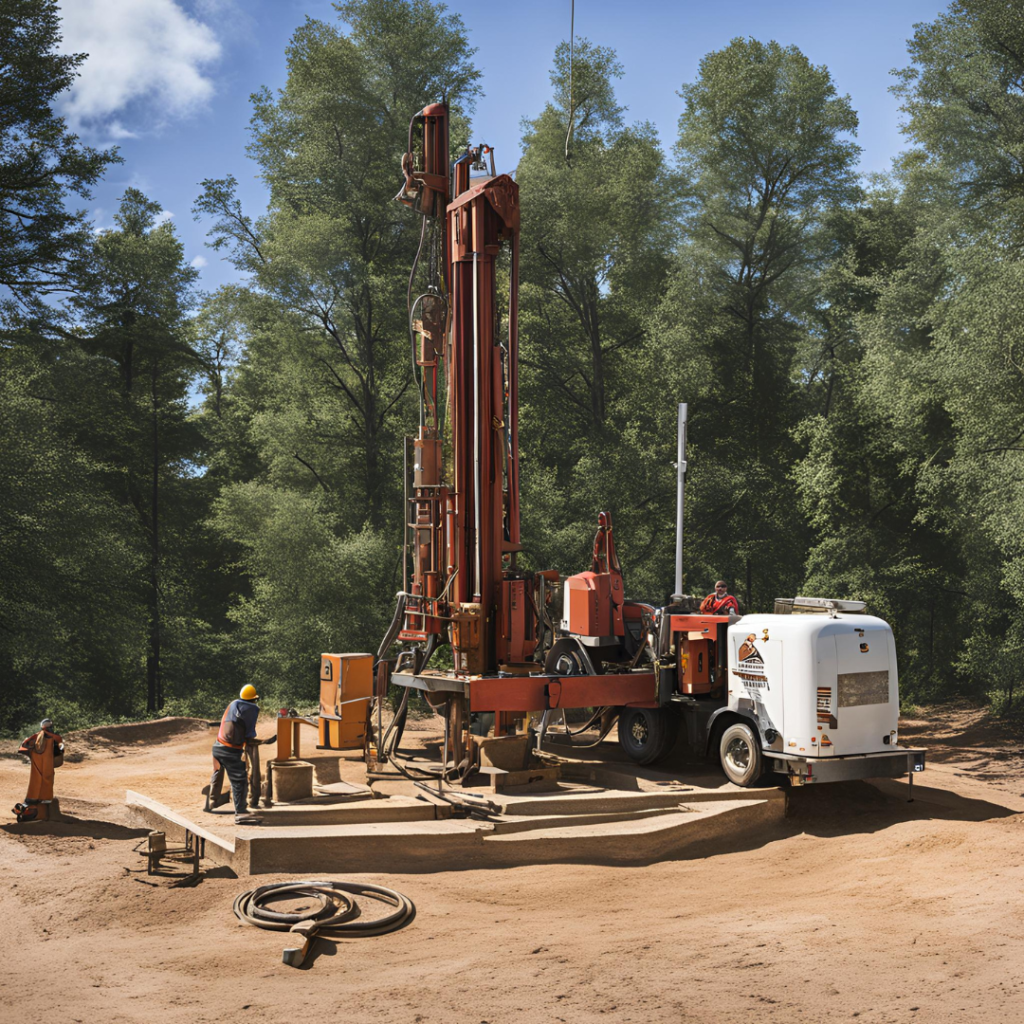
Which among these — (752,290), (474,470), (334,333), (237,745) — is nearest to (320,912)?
(237,745)

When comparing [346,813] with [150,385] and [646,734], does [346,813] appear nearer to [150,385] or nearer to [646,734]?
[646,734]

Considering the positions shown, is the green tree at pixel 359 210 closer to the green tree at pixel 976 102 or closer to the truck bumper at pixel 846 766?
the green tree at pixel 976 102

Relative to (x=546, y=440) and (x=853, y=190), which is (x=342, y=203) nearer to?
(x=546, y=440)

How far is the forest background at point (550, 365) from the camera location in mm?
25516

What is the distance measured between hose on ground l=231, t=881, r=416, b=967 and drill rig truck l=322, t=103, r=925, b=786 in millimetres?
4172

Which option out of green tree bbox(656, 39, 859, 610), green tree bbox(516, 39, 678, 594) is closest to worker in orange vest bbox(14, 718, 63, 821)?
green tree bbox(516, 39, 678, 594)

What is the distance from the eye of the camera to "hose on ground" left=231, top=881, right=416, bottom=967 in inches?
332

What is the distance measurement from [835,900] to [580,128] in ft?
99.6

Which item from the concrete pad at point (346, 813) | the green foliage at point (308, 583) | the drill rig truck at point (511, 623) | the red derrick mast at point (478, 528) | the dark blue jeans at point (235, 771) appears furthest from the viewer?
the green foliage at point (308, 583)

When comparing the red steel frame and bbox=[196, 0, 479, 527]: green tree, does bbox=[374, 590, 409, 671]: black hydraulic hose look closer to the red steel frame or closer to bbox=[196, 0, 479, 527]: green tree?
the red steel frame

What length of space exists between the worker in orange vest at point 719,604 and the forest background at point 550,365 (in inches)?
393

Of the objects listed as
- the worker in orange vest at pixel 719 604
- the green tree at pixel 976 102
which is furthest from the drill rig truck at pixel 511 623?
the green tree at pixel 976 102

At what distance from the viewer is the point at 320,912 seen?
8.88m

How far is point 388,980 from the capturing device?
299 inches
